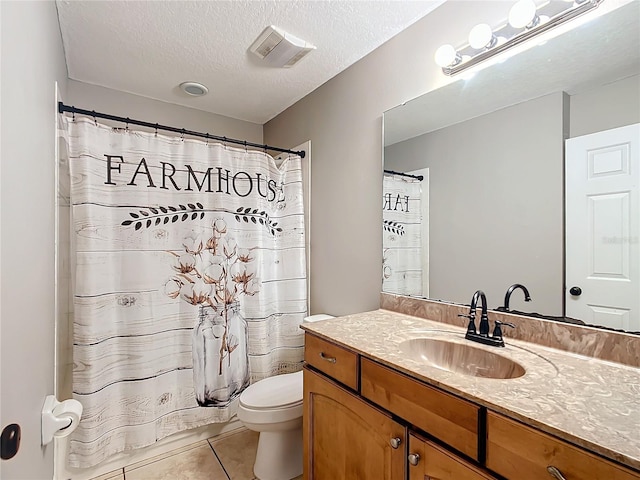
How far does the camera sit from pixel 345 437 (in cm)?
121

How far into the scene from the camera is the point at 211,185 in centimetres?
202

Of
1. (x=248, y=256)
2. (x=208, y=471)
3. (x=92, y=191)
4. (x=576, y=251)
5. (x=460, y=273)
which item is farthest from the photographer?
(x=248, y=256)

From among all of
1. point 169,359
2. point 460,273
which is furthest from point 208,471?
point 460,273

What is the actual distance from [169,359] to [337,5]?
6.98 feet

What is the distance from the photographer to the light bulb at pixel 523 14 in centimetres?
115

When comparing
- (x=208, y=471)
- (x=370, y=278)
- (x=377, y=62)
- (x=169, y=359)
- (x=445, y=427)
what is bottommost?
(x=208, y=471)

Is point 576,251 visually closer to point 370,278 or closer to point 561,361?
point 561,361

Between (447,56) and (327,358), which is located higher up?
(447,56)

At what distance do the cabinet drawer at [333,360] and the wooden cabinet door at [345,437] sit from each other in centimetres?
4

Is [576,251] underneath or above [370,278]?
above

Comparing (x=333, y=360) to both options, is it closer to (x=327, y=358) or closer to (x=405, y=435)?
(x=327, y=358)

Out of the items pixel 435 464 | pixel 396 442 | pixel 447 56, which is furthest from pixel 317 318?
pixel 447 56

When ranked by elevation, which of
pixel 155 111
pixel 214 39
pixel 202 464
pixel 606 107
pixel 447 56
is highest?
pixel 214 39

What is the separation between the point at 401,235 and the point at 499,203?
0.52m
